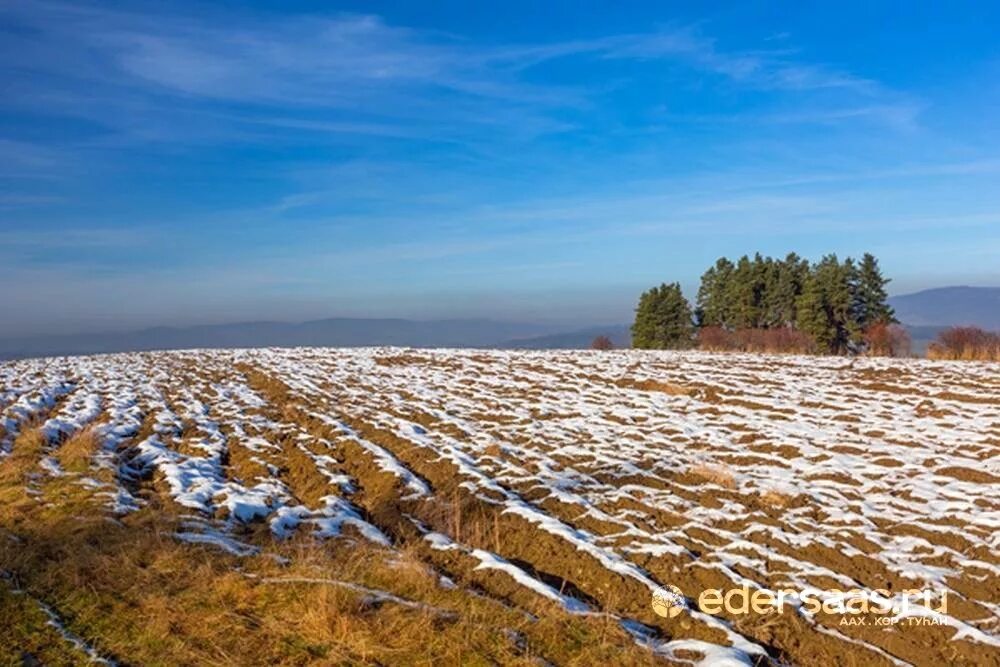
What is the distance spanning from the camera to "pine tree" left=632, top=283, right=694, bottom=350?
231 feet

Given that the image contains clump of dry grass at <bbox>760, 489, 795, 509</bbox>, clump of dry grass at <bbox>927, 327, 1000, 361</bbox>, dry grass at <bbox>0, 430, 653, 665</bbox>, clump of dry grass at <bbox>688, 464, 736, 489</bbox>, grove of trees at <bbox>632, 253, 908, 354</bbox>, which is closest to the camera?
dry grass at <bbox>0, 430, 653, 665</bbox>

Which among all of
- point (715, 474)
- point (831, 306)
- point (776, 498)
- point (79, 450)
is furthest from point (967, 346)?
point (831, 306)

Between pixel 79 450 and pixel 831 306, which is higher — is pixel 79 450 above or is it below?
below

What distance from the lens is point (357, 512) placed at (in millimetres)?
Result: 8148

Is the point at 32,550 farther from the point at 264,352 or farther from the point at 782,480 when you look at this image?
the point at 264,352

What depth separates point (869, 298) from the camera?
211 ft

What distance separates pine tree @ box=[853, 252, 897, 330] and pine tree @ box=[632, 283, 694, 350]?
54.7ft

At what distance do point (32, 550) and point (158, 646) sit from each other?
9.44 feet

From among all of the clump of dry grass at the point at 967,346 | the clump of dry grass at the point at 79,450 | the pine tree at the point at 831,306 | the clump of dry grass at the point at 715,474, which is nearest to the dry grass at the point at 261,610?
A: the clump of dry grass at the point at 79,450

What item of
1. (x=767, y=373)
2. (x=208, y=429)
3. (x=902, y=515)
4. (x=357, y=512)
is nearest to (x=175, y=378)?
(x=208, y=429)

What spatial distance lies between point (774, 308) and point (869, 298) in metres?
9.23

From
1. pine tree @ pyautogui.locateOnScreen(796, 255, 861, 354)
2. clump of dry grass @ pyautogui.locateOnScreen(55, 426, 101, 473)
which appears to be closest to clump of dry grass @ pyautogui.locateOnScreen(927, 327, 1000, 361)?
clump of dry grass @ pyautogui.locateOnScreen(55, 426, 101, 473)

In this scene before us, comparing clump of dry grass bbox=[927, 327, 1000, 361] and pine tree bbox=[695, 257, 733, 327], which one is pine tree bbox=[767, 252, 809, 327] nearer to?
pine tree bbox=[695, 257, 733, 327]

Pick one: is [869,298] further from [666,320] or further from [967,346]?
[967,346]
